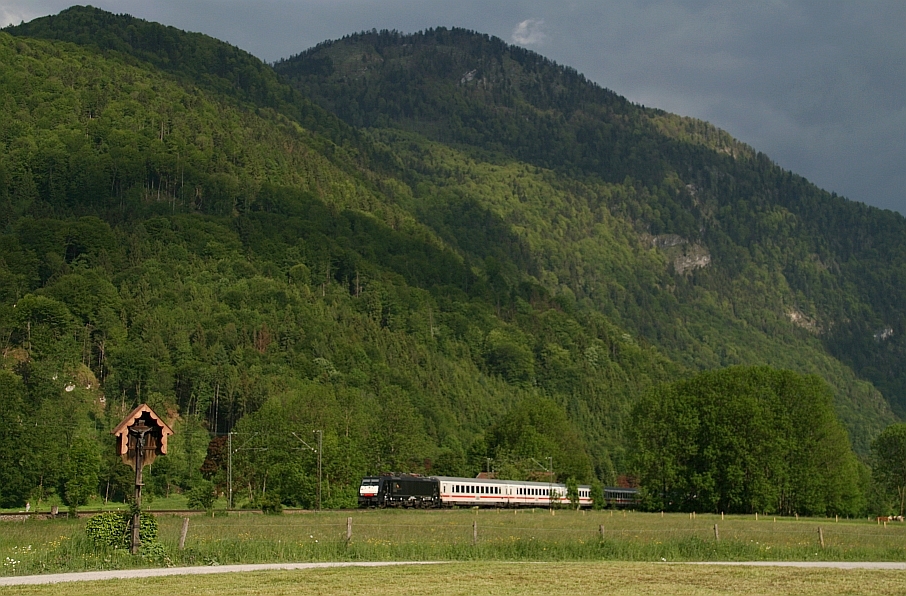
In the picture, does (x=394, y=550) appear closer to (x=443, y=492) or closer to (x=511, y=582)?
(x=511, y=582)

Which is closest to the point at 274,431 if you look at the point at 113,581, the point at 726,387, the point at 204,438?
the point at 204,438

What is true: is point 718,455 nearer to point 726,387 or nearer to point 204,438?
point 726,387

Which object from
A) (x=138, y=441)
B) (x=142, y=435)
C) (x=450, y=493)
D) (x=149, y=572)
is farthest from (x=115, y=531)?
(x=450, y=493)

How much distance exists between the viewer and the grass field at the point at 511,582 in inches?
1056

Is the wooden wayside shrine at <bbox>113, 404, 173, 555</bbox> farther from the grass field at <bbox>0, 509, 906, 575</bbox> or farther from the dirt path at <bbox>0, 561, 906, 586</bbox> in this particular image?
the dirt path at <bbox>0, 561, 906, 586</bbox>

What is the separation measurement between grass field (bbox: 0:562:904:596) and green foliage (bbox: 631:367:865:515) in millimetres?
73418

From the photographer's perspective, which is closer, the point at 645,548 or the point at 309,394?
the point at 645,548

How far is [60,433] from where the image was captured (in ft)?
360

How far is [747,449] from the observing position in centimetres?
10512

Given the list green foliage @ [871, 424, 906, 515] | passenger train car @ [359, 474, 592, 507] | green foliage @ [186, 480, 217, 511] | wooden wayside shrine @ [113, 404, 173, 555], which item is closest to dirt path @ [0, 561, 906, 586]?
wooden wayside shrine @ [113, 404, 173, 555]

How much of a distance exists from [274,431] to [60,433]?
73.6 feet

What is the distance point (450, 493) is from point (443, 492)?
0.87 meters

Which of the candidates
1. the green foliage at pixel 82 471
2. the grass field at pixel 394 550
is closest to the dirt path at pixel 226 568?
the grass field at pixel 394 550

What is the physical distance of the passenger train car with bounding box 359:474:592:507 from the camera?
95.6 m
